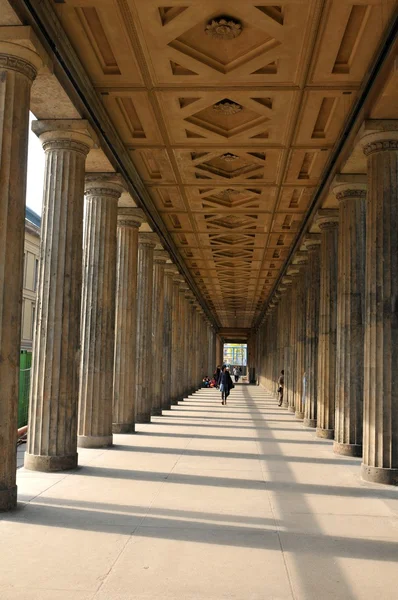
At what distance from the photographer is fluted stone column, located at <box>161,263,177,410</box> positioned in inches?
1038

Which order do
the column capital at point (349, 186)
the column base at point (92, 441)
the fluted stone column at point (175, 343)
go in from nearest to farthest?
the column capital at point (349, 186) < the column base at point (92, 441) < the fluted stone column at point (175, 343)

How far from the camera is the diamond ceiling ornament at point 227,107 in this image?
12.4 metres

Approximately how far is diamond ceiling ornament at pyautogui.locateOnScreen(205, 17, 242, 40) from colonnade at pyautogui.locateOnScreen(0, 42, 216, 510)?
2.73m

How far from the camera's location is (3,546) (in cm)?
656

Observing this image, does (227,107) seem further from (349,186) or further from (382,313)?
(382,313)

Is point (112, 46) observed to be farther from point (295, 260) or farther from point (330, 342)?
point (295, 260)

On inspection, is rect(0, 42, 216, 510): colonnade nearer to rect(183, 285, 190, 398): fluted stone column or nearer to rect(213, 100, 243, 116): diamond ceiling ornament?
rect(213, 100, 243, 116): diamond ceiling ornament

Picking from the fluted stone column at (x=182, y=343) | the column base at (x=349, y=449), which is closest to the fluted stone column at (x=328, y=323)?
→ the column base at (x=349, y=449)

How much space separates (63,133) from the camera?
11.4m

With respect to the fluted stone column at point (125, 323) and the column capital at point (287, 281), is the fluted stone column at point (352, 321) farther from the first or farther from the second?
the column capital at point (287, 281)

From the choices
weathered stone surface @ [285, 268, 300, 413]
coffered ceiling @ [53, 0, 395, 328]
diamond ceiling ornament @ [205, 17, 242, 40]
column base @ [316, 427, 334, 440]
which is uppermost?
diamond ceiling ornament @ [205, 17, 242, 40]

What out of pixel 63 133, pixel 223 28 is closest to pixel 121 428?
pixel 63 133

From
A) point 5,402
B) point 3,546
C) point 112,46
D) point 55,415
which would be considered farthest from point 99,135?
point 3,546

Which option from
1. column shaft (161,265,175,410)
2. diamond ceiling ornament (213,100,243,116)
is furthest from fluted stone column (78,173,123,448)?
column shaft (161,265,175,410)
